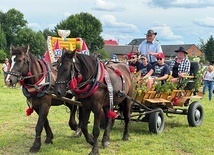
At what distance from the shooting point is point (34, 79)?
19.4 ft

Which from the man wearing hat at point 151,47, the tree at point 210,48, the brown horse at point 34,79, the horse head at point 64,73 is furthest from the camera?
the tree at point 210,48

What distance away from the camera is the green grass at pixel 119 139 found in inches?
243

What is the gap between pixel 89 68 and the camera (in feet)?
18.6

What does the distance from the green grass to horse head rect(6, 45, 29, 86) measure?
1.33 metres

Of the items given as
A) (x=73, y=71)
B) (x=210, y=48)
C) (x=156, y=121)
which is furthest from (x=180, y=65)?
(x=210, y=48)

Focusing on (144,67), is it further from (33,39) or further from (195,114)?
(33,39)

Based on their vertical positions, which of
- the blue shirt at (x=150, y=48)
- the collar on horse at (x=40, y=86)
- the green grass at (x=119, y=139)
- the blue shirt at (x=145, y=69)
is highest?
the blue shirt at (x=150, y=48)

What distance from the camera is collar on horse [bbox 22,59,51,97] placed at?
5.84m

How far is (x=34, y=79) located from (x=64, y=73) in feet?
3.01

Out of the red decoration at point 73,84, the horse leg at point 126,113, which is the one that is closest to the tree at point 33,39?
the horse leg at point 126,113

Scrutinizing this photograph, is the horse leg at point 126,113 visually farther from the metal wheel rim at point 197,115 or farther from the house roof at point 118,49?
the house roof at point 118,49

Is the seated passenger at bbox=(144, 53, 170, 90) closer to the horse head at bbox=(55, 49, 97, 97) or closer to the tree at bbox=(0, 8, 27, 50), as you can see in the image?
the horse head at bbox=(55, 49, 97, 97)

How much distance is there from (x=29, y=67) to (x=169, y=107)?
12.5 feet

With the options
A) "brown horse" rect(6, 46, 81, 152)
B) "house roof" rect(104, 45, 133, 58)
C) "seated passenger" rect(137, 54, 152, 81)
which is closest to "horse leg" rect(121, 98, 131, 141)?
"seated passenger" rect(137, 54, 152, 81)
